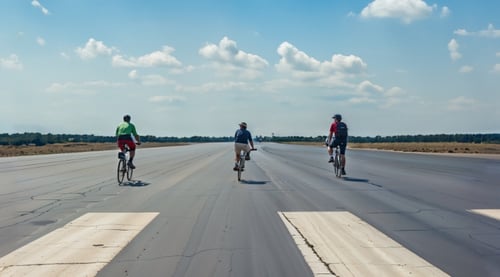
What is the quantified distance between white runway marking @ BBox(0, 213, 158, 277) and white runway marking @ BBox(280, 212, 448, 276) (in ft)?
7.90

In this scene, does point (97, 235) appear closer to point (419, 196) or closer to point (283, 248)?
point (283, 248)

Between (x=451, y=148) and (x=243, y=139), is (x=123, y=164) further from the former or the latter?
(x=451, y=148)

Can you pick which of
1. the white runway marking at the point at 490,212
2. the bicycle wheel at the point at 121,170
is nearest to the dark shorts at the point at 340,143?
the bicycle wheel at the point at 121,170

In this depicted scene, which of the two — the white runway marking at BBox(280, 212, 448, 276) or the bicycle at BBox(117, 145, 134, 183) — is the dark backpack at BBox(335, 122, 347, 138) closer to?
the bicycle at BBox(117, 145, 134, 183)

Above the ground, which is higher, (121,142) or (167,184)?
(121,142)

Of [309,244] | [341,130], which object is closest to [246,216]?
[309,244]

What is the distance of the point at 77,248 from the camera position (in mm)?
6027

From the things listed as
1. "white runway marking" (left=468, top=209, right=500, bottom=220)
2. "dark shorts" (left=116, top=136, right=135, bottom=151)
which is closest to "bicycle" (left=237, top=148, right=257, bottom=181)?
"dark shorts" (left=116, top=136, right=135, bottom=151)

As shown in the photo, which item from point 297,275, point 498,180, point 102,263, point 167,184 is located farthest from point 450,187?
point 102,263

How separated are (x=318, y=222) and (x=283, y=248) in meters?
1.93

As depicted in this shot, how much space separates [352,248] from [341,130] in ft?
36.2

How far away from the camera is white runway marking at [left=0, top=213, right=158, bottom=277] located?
16.7 ft

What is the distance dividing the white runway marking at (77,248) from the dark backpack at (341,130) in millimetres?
9865

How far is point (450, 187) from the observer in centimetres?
1347
